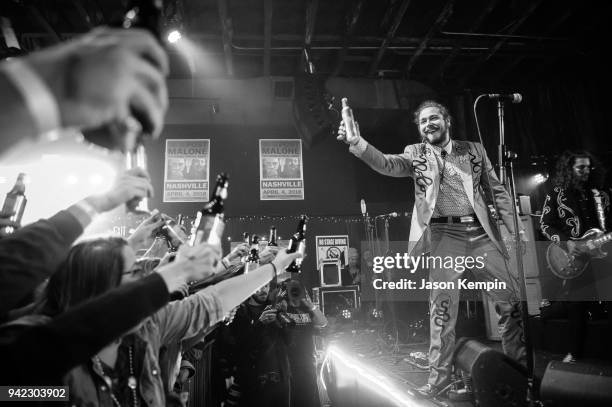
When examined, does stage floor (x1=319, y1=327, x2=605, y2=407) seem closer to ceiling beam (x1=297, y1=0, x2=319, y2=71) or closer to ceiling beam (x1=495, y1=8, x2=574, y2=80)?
ceiling beam (x1=297, y1=0, x2=319, y2=71)

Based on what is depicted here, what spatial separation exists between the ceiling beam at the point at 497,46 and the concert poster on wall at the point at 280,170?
171 inches

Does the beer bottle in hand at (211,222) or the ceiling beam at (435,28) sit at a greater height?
the ceiling beam at (435,28)

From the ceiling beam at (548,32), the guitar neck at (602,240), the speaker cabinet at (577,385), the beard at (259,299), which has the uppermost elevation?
the ceiling beam at (548,32)

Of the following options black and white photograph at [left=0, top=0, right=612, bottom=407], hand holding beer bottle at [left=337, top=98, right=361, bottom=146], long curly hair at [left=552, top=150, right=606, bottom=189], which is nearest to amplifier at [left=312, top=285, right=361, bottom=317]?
black and white photograph at [left=0, top=0, right=612, bottom=407]

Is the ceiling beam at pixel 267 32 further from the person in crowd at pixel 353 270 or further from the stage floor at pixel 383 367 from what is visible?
the stage floor at pixel 383 367

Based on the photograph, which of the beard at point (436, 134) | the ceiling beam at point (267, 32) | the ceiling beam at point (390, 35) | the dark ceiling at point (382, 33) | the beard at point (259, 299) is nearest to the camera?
the beard at point (436, 134)

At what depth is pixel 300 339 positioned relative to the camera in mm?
3564

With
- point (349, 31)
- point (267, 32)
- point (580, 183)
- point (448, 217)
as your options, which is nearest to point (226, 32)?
point (267, 32)

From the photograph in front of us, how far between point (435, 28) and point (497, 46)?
1508mm

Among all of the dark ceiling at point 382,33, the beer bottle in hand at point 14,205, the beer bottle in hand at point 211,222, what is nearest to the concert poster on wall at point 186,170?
the dark ceiling at point 382,33

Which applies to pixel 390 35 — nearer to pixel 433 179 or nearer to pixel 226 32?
pixel 226 32

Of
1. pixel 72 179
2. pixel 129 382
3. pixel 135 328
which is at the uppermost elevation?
pixel 72 179

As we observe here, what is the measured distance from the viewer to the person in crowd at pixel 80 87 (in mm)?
553

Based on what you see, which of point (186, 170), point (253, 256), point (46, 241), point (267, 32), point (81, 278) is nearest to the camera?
point (46, 241)
